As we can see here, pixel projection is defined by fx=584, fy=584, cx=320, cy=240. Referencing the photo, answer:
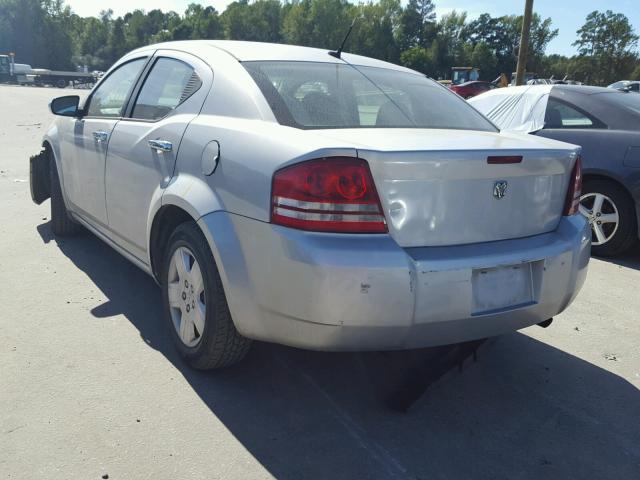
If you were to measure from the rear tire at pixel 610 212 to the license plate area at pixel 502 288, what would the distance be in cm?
319

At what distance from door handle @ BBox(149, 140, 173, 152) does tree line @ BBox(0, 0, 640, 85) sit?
9440 cm

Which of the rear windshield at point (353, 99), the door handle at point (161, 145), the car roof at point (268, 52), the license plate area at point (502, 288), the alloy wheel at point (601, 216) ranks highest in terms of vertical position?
the car roof at point (268, 52)

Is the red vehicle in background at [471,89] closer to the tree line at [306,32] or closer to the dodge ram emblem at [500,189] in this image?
the dodge ram emblem at [500,189]

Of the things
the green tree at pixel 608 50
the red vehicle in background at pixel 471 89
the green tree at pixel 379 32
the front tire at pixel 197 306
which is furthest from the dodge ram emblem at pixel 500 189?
the green tree at pixel 379 32

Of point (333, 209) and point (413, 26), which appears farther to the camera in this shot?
point (413, 26)

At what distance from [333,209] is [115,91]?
2.55 m

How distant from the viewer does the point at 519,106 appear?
21.5 feet

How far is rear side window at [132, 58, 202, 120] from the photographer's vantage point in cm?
323

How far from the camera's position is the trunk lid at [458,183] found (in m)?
2.32

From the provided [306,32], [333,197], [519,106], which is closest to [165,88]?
[333,197]

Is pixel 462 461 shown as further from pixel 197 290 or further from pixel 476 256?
pixel 197 290

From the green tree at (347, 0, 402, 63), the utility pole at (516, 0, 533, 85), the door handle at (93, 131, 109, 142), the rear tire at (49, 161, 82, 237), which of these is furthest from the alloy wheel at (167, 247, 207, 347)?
the green tree at (347, 0, 402, 63)

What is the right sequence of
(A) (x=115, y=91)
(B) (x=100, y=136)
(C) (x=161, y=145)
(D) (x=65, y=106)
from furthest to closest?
(D) (x=65, y=106) → (A) (x=115, y=91) → (B) (x=100, y=136) → (C) (x=161, y=145)

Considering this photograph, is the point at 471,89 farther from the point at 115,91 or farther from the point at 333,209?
the point at 333,209
